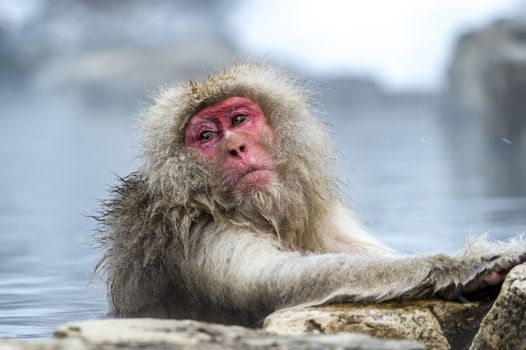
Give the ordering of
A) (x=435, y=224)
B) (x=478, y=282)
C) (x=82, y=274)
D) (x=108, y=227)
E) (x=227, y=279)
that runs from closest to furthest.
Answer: (x=478, y=282), (x=227, y=279), (x=108, y=227), (x=82, y=274), (x=435, y=224)

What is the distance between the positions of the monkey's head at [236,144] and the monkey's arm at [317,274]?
0.24 m

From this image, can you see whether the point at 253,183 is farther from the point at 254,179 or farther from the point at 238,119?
the point at 238,119

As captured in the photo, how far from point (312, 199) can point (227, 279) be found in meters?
0.73

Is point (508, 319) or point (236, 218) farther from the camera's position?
point (236, 218)

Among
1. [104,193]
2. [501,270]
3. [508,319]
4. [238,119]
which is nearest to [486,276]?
[501,270]

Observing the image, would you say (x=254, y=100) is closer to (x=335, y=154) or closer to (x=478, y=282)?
(x=335, y=154)

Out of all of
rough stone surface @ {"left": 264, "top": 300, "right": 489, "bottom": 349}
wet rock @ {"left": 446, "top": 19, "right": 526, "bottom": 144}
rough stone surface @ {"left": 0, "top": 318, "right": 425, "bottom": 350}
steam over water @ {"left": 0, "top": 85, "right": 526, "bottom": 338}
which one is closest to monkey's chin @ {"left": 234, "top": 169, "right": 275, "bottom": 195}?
steam over water @ {"left": 0, "top": 85, "right": 526, "bottom": 338}

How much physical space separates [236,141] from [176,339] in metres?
1.83

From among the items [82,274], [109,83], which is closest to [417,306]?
[82,274]

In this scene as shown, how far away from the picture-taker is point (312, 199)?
16.5ft

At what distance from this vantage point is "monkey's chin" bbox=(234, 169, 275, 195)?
4770 millimetres

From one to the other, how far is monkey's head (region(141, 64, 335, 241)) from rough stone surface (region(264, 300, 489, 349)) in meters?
0.89

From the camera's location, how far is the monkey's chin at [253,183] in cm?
477

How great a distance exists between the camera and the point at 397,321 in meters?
3.88
